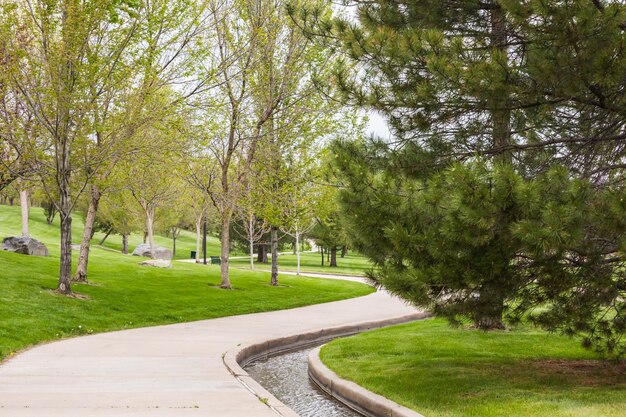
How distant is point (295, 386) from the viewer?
9.31 meters

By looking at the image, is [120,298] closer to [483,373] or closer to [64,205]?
[64,205]

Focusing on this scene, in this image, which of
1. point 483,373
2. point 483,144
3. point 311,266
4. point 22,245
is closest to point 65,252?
point 483,373

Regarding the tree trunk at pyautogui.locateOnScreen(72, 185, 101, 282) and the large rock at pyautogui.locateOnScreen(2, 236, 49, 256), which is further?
the large rock at pyautogui.locateOnScreen(2, 236, 49, 256)

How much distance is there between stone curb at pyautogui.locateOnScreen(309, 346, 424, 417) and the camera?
6.86 metres

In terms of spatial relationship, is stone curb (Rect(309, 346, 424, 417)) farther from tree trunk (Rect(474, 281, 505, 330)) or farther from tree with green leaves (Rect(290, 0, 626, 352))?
tree trunk (Rect(474, 281, 505, 330))

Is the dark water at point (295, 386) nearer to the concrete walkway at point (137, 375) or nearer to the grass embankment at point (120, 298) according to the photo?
the concrete walkway at point (137, 375)

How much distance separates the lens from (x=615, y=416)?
19.6 feet

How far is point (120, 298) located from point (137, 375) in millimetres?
9078

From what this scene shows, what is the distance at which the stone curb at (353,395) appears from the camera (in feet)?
22.5

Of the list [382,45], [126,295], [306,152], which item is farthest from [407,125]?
[306,152]

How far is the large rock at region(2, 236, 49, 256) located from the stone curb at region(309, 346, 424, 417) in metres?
20.2

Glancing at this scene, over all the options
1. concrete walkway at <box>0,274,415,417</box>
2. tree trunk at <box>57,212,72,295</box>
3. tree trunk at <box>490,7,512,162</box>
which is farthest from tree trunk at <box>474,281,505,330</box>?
tree trunk at <box>57,212,72,295</box>

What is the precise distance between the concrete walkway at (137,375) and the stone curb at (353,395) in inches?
49.9

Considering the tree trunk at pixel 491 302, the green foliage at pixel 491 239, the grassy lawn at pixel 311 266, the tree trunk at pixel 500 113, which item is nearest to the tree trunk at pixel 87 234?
the green foliage at pixel 491 239
